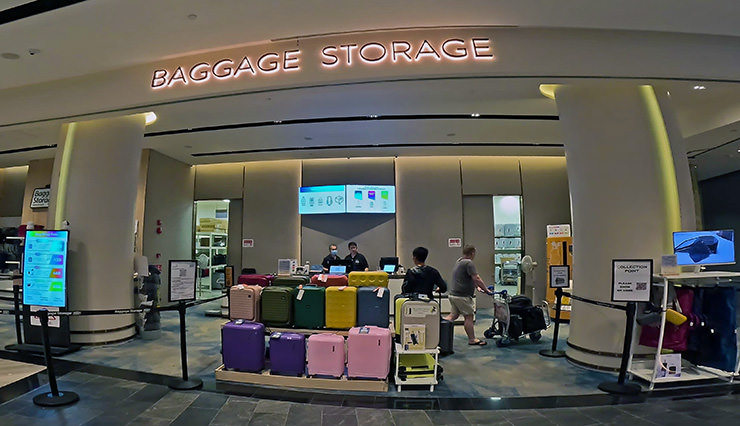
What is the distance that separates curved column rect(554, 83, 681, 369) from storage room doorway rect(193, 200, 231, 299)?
8.13 metres

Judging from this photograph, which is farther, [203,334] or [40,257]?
[203,334]

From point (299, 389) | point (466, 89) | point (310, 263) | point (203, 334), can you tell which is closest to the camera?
point (299, 389)

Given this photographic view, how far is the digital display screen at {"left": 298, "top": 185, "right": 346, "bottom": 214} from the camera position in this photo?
30.3 ft

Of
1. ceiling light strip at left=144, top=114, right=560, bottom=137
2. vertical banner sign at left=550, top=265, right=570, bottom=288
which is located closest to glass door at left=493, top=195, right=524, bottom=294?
ceiling light strip at left=144, top=114, right=560, bottom=137

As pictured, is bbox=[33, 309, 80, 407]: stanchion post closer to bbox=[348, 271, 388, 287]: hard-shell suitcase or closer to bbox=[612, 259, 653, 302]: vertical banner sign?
bbox=[348, 271, 388, 287]: hard-shell suitcase

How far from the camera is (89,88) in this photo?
5254 millimetres

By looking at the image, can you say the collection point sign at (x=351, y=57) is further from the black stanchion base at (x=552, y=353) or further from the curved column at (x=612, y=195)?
the black stanchion base at (x=552, y=353)

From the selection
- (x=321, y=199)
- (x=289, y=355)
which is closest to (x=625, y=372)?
(x=289, y=355)

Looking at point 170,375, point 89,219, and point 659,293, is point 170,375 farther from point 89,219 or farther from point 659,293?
point 659,293

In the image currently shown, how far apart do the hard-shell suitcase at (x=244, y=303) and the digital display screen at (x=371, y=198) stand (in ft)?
15.4

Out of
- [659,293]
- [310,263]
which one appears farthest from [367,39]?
[310,263]

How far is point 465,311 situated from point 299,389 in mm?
2843

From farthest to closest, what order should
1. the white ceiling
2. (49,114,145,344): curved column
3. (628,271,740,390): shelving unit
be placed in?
(49,114,145,344): curved column → (628,271,740,390): shelving unit → the white ceiling

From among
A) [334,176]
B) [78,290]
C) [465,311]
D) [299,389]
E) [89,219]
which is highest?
[334,176]
